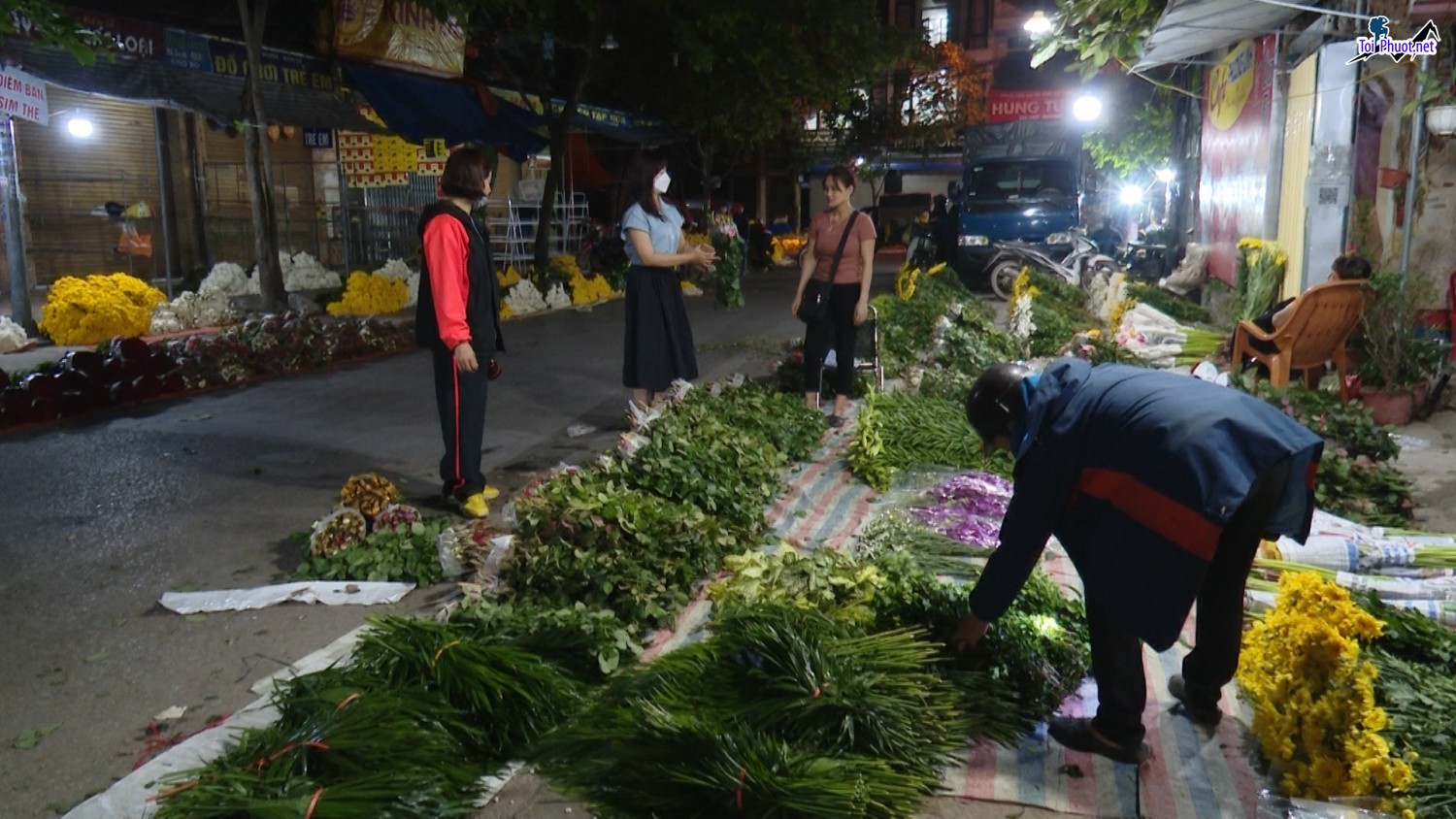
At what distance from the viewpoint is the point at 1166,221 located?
20.0 metres

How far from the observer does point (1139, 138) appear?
808 inches

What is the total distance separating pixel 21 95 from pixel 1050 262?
1410 centimetres

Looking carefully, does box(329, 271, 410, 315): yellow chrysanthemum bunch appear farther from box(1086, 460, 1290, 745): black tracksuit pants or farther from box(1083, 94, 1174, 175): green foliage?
box(1086, 460, 1290, 745): black tracksuit pants

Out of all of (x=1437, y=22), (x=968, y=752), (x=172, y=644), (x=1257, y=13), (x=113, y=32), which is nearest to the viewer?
(x=968, y=752)

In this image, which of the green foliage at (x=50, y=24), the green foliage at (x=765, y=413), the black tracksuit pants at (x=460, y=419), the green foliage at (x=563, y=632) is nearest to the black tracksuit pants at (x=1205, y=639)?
the green foliage at (x=563, y=632)

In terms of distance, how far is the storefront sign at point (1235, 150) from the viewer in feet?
39.1

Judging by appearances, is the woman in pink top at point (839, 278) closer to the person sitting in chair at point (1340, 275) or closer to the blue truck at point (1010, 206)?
the person sitting in chair at point (1340, 275)

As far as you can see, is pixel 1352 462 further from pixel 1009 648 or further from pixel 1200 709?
pixel 1009 648

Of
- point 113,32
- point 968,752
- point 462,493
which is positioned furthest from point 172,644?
point 113,32

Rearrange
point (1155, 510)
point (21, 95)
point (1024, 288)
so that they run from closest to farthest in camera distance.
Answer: point (1155, 510) → point (21, 95) → point (1024, 288)

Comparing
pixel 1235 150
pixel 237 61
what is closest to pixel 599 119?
pixel 237 61

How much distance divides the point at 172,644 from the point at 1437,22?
9.28 meters

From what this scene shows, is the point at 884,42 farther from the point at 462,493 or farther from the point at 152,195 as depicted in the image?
the point at 462,493

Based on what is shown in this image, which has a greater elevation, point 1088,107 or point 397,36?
point 397,36
